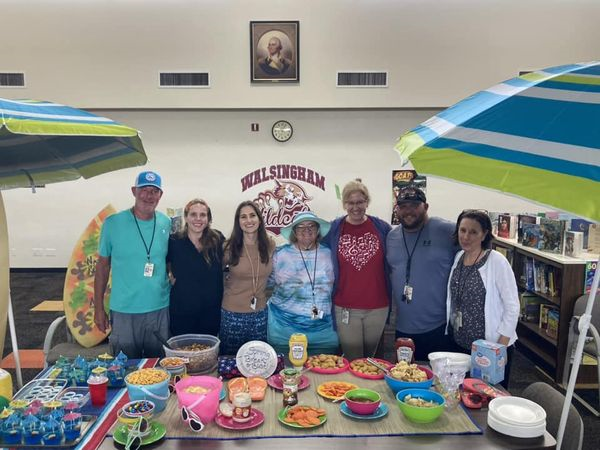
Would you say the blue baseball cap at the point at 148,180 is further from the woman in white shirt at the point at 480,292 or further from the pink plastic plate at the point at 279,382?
the woman in white shirt at the point at 480,292

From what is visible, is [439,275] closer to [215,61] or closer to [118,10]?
[215,61]

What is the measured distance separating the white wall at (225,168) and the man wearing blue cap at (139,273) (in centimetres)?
468

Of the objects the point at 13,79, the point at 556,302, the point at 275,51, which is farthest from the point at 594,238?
the point at 13,79

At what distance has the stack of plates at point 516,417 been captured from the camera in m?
1.68

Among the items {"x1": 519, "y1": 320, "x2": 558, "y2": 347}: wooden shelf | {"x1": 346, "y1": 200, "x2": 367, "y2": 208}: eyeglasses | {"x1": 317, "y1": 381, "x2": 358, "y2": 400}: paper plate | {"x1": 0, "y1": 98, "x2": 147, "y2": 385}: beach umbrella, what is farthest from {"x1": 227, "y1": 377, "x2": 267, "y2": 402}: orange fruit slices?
{"x1": 519, "y1": 320, "x2": 558, "y2": 347}: wooden shelf

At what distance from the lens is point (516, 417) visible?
1.74 meters

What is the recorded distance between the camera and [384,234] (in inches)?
115

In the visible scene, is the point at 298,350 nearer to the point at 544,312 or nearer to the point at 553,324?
the point at 553,324

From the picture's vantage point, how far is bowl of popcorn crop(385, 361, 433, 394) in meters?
1.96

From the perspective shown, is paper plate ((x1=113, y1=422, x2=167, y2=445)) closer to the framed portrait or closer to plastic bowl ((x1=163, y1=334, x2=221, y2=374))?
plastic bowl ((x1=163, y1=334, x2=221, y2=374))

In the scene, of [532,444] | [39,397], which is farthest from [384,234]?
[39,397]

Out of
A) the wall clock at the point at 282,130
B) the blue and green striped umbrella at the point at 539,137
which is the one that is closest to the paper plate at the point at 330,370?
the blue and green striped umbrella at the point at 539,137

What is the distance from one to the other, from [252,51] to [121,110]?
2229 millimetres

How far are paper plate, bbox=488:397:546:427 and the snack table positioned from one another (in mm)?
62
